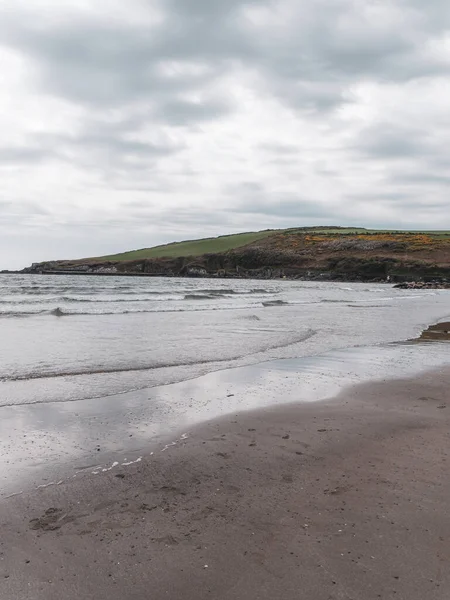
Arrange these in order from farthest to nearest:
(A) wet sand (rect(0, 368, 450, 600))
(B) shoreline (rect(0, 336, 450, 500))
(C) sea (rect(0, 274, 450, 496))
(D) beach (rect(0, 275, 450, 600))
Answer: (C) sea (rect(0, 274, 450, 496))
(B) shoreline (rect(0, 336, 450, 500))
(D) beach (rect(0, 275, 450, 600))
(A) wet sand (rect(0, 368, 450, 600))

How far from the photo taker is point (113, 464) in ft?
18.5

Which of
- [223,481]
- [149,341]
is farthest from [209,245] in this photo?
[223,481]

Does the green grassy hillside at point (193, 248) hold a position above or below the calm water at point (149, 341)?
above

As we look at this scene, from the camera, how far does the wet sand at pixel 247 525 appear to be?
3430mm

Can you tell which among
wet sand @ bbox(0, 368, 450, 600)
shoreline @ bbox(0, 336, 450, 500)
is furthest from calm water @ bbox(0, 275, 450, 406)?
wet sand @ bbox(0, 368, 450, 600)

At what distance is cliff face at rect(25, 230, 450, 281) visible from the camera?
90812 mm

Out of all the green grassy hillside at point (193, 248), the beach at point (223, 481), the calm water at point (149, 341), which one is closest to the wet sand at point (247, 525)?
the beach at point (223, 481)

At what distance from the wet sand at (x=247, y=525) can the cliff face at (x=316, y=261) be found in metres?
83.1

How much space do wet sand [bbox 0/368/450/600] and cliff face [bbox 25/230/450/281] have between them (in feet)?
273

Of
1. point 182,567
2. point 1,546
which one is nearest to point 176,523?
point 182,567

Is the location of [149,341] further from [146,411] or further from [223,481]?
[223,481]

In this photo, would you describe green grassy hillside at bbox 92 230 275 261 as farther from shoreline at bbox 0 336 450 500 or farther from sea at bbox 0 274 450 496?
shoreline at bbox 0 336 450 500

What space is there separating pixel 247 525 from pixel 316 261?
101m

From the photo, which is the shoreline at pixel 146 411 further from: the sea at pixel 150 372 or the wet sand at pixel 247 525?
the wet sand at pixel 247 525
